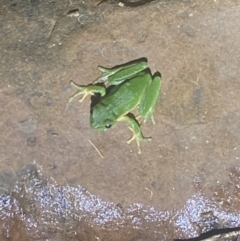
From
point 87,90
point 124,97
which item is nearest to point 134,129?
point 124,97

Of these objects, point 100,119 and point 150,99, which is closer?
point 100,119

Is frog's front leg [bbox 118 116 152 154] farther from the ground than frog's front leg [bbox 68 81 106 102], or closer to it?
closer to it

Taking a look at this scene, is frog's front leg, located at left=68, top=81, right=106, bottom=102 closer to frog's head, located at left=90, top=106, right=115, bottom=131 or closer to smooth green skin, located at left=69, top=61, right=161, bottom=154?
smooth green skin, located at left=69, top=61, right=161, bottom=154

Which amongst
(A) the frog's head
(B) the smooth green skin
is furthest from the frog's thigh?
(A) the frog's head

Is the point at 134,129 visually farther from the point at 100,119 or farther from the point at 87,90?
the point at 87,90

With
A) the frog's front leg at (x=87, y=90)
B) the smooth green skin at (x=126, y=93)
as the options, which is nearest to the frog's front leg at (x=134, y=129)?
the smooth green skin at (x=126, y=93)

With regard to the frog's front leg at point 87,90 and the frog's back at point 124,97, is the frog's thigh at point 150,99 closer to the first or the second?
the frog's back at point 124,97

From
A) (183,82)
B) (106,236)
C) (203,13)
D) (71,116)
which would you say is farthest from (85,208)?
(203,13)

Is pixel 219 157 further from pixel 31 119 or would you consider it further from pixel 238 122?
pixel 31 119
